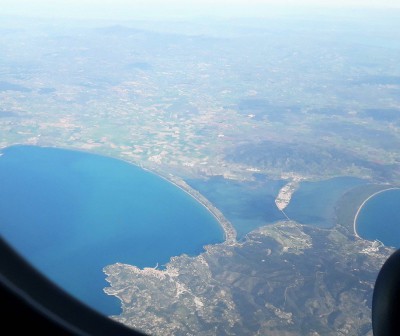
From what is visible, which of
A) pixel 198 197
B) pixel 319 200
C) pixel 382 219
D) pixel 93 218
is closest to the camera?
pixel 93 218

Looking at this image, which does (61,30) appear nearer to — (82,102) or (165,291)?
(82,102)

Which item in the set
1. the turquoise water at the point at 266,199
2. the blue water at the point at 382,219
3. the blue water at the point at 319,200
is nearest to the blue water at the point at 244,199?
the turquoise water at the point at 266,199

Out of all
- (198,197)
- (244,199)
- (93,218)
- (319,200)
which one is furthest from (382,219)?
(93,218)

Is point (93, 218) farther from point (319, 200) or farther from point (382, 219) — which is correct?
point (382, 219)

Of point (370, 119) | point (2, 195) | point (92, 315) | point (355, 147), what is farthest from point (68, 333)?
point (370, 119)

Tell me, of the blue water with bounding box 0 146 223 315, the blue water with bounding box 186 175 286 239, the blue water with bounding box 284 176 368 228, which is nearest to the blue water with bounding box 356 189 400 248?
the blue water with bounding box 284 176 368 228

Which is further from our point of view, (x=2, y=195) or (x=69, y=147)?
(x=69, y=147)

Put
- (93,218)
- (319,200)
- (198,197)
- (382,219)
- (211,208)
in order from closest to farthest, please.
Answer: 1. (93,218)
2. (382,219)
3. (211,208)
4. (198,197)
5. (319,200)
